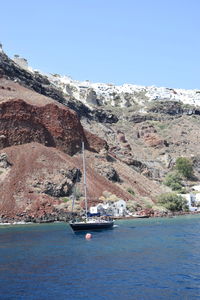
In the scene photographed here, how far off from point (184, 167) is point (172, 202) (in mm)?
41086

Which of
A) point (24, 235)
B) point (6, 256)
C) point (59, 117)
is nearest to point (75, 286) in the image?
point (6, 256)

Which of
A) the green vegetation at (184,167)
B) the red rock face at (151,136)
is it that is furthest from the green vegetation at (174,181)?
the red rock face at (151,136)

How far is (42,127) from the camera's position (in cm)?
11556

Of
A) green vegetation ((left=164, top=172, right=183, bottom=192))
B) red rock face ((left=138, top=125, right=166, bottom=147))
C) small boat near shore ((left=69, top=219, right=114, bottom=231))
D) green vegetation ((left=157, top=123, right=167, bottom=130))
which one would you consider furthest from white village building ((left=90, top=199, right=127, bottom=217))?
green vegetation ((left=157, top=123, right=167, bottom=130))

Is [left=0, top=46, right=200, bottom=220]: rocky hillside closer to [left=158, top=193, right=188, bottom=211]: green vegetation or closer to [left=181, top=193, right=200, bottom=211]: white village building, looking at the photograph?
[left=158, top=193, right=188, bottom=211]: green vegetation

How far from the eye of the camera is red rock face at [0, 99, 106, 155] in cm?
10975

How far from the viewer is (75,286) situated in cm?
3117

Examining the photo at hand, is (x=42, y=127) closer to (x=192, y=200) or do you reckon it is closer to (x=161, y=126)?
(x=192, y=200)

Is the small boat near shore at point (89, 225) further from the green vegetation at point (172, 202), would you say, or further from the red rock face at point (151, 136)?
the red rock face at point (151, 136)

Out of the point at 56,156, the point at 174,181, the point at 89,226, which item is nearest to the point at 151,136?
the point at 174,181

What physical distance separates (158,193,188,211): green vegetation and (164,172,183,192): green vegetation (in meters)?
17.4

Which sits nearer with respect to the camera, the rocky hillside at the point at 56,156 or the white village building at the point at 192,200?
the rocky hillside at the point at 56,156

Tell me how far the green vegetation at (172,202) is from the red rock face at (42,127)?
25627mm

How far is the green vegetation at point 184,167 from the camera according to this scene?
151m
